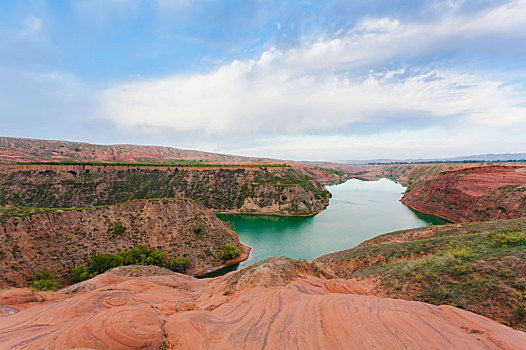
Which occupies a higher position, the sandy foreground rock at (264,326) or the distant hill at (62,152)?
the distant hill at (62,152)

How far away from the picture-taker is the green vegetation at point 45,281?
68.9ft

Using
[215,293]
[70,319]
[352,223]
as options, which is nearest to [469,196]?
[352,223]

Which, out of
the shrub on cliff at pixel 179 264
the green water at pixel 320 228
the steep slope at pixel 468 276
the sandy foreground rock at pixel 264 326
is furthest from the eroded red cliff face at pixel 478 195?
the shrub on cliff at pixel 179 264

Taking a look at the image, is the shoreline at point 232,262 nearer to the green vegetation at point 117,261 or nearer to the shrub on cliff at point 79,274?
the green vegetation at point 117,261

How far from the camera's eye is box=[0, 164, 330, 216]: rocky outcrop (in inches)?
2384

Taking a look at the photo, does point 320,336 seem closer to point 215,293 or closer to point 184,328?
point 184,328

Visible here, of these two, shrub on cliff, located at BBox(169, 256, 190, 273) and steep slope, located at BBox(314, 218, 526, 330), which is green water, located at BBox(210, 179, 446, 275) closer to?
shrub on cliff, located at BBox(169, 256, 190, 273)

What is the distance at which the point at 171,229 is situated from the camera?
34438 mm

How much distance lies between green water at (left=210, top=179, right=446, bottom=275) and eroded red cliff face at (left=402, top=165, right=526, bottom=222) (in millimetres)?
4711

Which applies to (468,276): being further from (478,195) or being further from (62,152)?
(62,152)

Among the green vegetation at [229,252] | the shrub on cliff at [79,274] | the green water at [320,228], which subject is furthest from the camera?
the green water at [320,228]

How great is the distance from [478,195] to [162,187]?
8933cm

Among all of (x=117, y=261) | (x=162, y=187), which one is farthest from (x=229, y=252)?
(x=162, y=187)

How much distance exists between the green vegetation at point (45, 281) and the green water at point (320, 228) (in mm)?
18206
